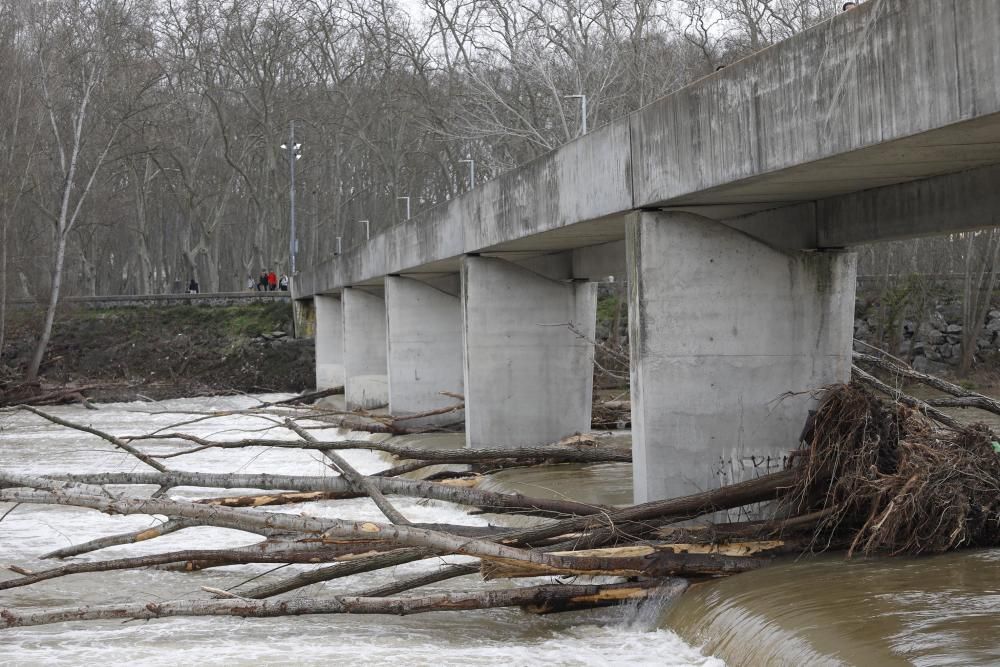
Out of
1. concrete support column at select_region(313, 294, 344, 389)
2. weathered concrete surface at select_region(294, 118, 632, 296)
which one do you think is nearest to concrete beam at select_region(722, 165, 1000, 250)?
weathered concrete surface at select_region(294, 118, 632, 296)

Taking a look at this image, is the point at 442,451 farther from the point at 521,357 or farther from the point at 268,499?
the point at 521,357

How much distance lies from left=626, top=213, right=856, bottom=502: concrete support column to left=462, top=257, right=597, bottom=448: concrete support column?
661cm

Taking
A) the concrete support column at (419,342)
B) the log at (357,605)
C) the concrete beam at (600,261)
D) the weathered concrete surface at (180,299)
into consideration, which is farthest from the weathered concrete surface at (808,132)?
the weathered concrete surface at (180,299)

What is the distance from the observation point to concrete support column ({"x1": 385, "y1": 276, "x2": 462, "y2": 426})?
23.7 meters

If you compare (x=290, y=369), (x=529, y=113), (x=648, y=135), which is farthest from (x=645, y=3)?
(x=648, y=135)

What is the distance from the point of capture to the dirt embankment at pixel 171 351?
42.2 metres

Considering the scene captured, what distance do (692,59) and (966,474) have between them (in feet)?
105

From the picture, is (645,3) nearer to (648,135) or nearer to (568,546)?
(648,135)

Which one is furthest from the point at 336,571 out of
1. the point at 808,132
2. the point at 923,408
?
the point at 923,408

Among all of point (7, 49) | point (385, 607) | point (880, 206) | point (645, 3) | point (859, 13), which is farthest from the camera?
point (7, 49)

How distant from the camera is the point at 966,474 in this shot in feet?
30.4

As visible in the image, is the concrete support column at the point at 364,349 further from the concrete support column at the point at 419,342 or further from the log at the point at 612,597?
the log at the point at 612,597

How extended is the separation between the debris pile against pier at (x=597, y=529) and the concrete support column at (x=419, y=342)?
13.1m

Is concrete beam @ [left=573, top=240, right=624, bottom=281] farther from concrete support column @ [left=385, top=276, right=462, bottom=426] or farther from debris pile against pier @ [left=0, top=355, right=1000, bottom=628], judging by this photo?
concrete support column @ [left=385, top=276, right=462, bottom=426]
